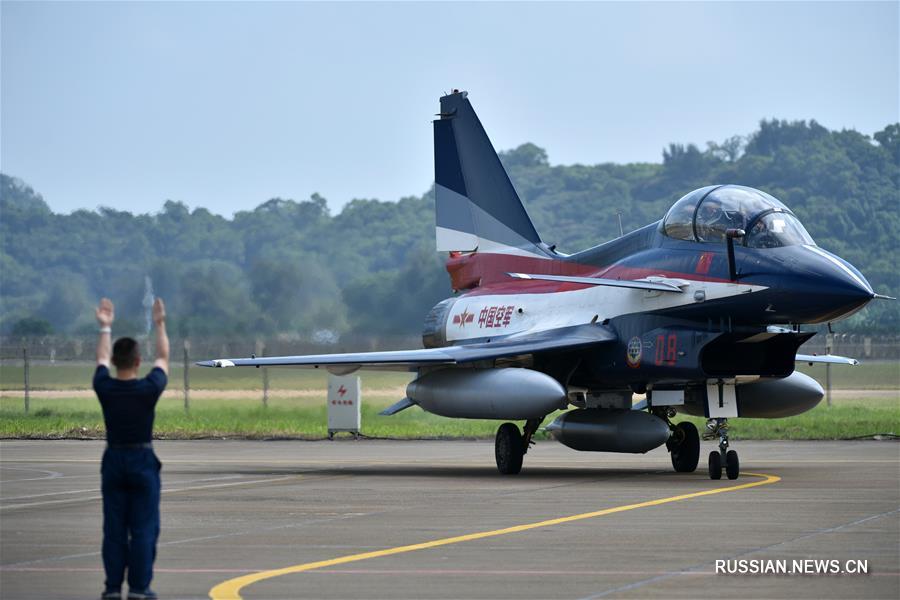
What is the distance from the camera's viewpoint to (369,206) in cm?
5662

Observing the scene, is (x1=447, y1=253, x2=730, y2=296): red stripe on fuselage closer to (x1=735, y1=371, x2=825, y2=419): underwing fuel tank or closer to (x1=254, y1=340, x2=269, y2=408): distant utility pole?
(x1=735, y1=371, x2=825, y2=419): underwing fuel tank

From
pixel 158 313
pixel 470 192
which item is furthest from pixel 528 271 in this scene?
pixel 158 313

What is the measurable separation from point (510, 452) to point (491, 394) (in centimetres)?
130

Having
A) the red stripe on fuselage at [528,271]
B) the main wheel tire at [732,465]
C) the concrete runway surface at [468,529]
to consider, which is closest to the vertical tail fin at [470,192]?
the red stripe on fuselage at [528,271]

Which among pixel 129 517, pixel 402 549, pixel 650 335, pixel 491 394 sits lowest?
pixel 402 549

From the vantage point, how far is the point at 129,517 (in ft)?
26.4

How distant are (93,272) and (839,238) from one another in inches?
1529

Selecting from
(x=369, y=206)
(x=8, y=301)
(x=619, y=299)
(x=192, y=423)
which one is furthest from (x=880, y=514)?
(x=369, y=206)

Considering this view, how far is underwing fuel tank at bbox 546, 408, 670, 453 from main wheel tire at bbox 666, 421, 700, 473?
0.25 metres

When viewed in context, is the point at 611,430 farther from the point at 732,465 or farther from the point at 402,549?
the point at 402,549

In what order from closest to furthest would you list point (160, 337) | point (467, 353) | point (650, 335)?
point (160, 337) < point (650, 335) < point (467, 353)

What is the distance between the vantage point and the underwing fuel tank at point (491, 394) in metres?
17.5

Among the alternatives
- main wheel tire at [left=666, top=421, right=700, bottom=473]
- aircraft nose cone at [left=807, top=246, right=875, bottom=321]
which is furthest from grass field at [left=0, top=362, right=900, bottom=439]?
aircraft nose cone at [left=807, top=246, right=875, bottom=321]

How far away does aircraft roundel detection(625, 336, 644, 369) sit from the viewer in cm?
1808
